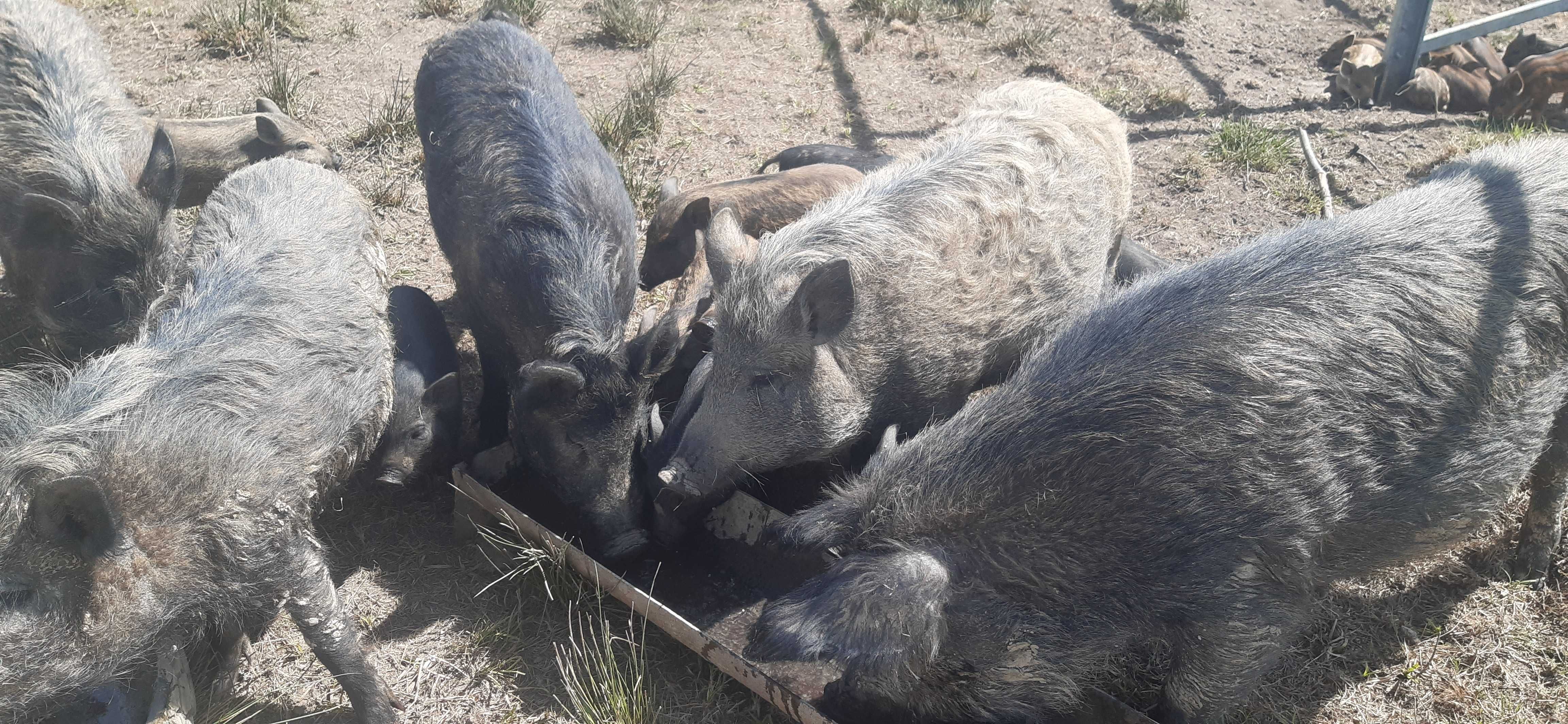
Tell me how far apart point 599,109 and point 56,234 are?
10.5 feet

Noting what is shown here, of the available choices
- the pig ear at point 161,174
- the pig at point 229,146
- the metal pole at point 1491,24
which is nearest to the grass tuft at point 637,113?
the pig at point 229,146

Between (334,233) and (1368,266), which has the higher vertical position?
(1368,266)

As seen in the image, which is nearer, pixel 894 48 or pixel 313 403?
pixel 313 403

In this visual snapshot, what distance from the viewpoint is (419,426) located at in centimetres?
441

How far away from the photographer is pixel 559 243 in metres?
4.44

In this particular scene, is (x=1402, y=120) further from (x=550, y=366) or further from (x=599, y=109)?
(x=550, y=366)

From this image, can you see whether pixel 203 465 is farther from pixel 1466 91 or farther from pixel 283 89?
pixel 1466 91

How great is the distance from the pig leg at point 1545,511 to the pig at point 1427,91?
14.1 feet

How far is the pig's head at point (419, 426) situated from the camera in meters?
4.35

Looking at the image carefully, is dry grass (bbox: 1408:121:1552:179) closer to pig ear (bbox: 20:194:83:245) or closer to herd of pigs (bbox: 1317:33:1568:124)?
herd of pigs (bbox: 1317:33:1568:124)

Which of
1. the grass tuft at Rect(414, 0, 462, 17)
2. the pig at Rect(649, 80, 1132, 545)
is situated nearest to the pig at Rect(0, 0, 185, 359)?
the pig at Rect(649, 80, 1132, 545)

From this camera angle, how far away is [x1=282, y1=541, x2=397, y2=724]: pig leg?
137 inches

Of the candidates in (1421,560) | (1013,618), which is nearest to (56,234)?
(1013,618)

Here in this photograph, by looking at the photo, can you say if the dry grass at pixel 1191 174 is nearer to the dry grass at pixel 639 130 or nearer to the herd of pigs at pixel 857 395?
the herd of pigs at pixel 857 395
